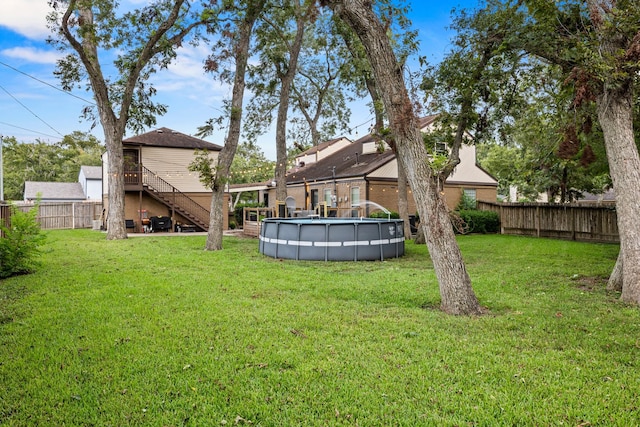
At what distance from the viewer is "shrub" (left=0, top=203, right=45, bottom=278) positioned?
8.96 m

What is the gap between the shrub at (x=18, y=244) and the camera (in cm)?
896

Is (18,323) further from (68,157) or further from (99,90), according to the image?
(68,157)

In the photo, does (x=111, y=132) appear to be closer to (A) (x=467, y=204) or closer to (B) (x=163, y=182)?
(B) (x=163, y=182)

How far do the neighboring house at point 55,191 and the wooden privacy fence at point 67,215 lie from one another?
1614 centimetres

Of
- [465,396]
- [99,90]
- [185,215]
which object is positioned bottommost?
[465,396]

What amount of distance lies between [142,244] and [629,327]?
14.8 meters

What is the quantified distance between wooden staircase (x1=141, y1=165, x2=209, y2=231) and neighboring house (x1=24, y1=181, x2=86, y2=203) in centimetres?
2251

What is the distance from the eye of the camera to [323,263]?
448 inches

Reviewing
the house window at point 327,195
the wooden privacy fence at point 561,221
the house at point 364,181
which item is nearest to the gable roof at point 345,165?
the house at point 364,181

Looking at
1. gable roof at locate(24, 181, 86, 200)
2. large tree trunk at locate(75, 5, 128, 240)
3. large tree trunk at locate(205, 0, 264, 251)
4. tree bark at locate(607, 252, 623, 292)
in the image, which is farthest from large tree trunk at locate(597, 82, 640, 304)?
gable roof at locate(24, 181, 86, 200)

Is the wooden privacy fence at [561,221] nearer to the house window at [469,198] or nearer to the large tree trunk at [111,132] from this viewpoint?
the house window at [469,198]

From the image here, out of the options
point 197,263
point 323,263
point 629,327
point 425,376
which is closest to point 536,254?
point 323,263

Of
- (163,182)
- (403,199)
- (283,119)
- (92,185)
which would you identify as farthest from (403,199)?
(92,185)

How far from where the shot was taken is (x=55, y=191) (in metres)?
42.3
